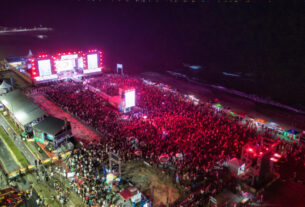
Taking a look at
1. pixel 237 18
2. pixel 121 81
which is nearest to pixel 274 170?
pixel 121 81

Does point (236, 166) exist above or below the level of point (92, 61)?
below

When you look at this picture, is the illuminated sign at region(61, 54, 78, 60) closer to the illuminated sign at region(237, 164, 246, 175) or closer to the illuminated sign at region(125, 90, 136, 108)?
the illuminated sign at region(125, 90, 136, 108)

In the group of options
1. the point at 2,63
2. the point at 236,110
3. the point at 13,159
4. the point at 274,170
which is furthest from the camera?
the point at 2,63

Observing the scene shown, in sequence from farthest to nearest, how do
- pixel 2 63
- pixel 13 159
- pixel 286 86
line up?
1. pixel 286 86
2. pixel 2 63
3. pixel 13 159

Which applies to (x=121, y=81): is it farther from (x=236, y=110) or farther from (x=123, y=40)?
(x=123, y=40)

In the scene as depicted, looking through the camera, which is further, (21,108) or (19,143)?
(21,108)

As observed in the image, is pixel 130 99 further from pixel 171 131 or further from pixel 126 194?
pixel 126 194

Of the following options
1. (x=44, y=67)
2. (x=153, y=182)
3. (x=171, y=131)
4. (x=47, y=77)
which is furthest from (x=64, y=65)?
(x=153, y=182)

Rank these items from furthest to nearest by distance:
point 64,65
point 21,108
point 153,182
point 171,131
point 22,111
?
point 64,65 → point 21,108 → point 22,111 → point 171,131 → point 153,182
